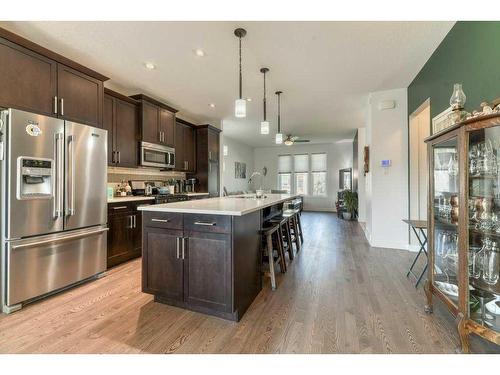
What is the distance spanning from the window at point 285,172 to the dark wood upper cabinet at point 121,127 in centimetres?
719

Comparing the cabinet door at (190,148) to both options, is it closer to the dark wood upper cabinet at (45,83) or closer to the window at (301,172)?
the dark wood upper cabinet at (45,83)

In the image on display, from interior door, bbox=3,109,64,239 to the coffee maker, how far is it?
10.2 ft

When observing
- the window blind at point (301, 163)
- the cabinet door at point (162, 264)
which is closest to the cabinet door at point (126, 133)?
the cabinet door at point (162, 264)

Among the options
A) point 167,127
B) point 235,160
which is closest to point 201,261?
point 167,127

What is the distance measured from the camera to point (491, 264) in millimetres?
1634

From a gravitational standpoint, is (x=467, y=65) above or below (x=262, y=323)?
above

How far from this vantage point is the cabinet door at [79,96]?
259cm

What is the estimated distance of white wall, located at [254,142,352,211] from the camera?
9422 mm

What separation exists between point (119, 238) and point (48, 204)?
1.09 metres

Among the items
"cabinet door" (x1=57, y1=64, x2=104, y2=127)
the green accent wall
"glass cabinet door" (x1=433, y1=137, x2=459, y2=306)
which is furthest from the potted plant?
"cabinet door" (x1=57, y1=64, x2=104, y2=127)

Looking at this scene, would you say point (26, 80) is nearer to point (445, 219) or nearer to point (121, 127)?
point (121, 127)

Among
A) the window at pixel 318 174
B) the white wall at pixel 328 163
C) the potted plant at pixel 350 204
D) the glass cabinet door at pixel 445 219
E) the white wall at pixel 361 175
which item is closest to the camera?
the glass cabinet door at pixel 445 219

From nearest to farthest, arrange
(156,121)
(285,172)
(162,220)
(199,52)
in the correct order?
(162,220), (199,52), (156,121), (285,172)

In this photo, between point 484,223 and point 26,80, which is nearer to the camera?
point 484,223
